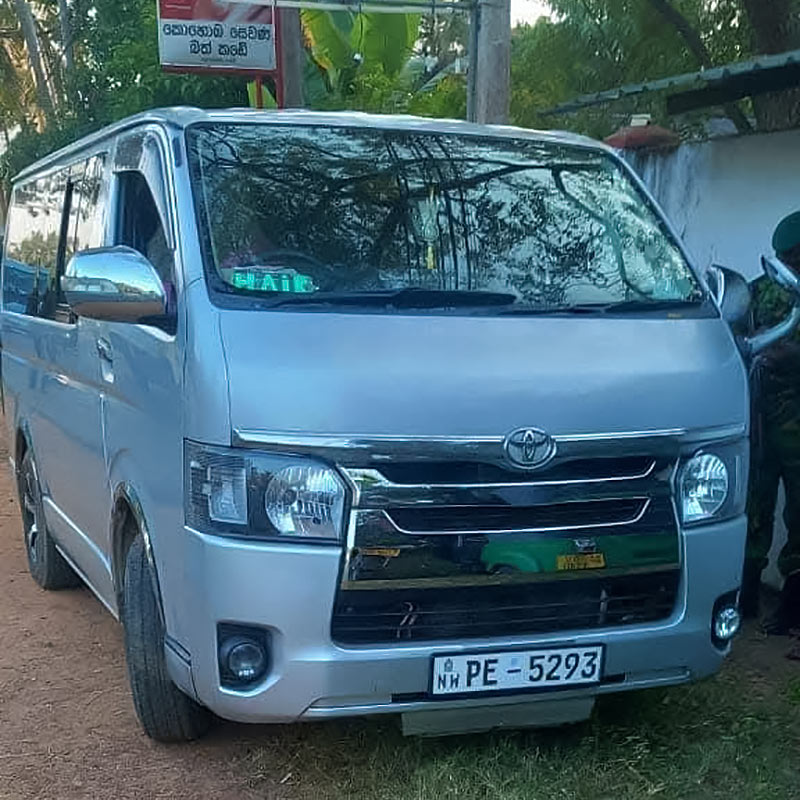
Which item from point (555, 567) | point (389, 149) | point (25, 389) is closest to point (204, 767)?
point (555, 567)

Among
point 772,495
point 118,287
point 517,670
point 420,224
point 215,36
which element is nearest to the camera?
point 517,670

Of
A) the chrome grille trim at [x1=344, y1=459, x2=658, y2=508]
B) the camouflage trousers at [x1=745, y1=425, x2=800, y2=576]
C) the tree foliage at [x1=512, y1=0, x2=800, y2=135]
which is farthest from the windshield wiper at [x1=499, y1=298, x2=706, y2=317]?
the tree foliage at [x1=512, y1=0, x2=800, y2=135]

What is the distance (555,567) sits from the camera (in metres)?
3.61

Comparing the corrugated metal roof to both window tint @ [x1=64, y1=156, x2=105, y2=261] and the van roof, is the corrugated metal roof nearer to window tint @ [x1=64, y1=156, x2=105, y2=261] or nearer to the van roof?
the van roof

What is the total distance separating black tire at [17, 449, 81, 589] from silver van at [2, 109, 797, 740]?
6.31 feet

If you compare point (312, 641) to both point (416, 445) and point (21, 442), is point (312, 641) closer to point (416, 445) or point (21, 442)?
point (416, 445)

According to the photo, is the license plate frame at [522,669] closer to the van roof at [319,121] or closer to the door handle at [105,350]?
the door handle at [105,350]

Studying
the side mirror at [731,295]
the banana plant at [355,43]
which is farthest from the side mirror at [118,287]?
the banana plant at [355,43]

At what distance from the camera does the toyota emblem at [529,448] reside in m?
3.52

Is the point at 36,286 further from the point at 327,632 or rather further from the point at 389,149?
the point at 327,632

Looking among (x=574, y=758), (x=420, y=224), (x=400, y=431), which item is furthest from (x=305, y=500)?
(x=574, y=758)

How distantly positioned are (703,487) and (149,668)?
6.26ft

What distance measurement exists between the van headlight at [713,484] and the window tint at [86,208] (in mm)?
2403

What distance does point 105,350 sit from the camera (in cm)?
452
